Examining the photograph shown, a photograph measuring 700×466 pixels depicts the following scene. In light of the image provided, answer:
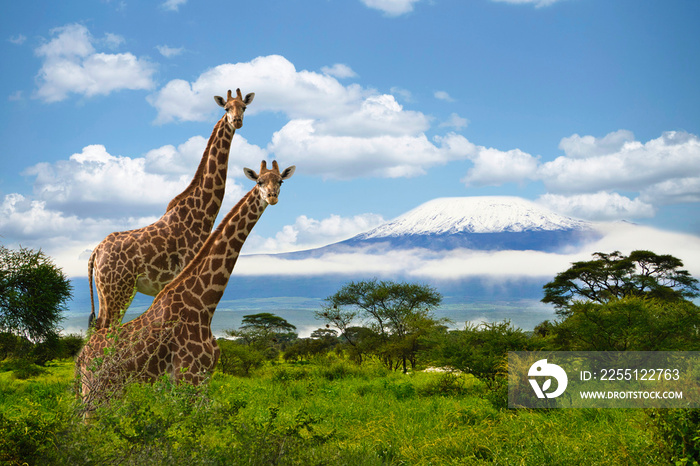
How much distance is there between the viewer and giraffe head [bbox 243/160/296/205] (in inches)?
247

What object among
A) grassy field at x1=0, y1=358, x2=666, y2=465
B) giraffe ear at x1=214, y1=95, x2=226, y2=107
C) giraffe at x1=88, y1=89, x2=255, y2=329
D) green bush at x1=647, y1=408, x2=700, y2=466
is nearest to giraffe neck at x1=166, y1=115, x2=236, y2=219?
giraffe at x1=88, y1=89, x2=255, y2=329

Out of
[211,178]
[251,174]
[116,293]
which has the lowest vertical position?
[116,293]

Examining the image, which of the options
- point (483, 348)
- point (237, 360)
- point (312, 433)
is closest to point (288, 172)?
point (312, 433)

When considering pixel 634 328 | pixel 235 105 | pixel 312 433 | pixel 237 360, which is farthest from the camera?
pixel 237 360

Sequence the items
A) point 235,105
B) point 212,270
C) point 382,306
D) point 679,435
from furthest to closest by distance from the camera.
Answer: point 382,306, point 235,105, point 212,270, point 679,435

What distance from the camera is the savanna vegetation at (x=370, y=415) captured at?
4523 mm

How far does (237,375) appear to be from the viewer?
51.0ft

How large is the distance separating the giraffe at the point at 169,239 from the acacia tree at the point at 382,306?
1258 cm

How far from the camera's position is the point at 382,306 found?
887 inches

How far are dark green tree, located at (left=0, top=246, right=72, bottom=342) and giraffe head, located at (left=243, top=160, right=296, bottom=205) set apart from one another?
14.9 metres

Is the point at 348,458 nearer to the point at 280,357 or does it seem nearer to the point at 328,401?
the point at 328,401

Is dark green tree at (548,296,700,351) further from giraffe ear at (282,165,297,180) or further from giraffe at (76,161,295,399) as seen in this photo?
giraffe at (76,161,295,399)

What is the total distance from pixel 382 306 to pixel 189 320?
16.9m

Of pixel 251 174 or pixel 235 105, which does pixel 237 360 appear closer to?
pixel 235 105
